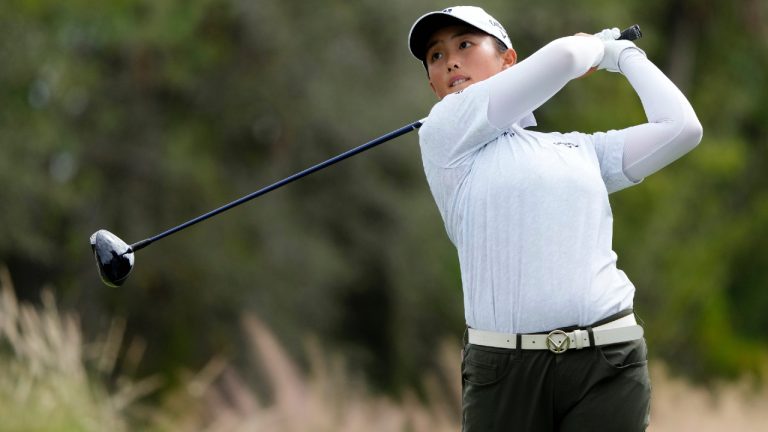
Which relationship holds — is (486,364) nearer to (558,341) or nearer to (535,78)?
(558,341)

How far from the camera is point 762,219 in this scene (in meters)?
25.5

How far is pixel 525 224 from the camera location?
3.21 meters

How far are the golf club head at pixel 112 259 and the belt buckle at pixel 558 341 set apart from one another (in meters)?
1.43

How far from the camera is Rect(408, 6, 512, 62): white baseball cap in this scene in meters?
3.51

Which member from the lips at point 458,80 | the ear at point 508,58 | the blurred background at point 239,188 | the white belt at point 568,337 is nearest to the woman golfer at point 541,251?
the white belt at point 568,337

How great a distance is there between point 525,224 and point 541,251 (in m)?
0.07

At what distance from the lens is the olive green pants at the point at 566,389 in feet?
10.6

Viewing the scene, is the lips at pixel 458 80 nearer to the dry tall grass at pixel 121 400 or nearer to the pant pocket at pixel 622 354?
the pant pocket at pixel 622 354

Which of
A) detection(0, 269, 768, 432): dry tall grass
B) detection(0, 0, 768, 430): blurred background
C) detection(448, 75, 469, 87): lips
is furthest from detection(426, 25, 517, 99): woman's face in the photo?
detection(0, 0, 768, 430): blurred background

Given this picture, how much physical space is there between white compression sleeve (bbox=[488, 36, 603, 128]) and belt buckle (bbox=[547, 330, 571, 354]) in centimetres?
47

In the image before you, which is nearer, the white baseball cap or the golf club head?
the white baseball cap

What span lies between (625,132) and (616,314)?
0.44m

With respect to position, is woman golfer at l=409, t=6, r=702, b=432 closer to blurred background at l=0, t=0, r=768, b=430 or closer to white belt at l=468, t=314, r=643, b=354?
white belt at l=468, t=314, r=643, b=354

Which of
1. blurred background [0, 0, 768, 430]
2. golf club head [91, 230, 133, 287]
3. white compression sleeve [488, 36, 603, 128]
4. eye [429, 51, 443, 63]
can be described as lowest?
white compression sleeve [488, 36, 603, 128]
